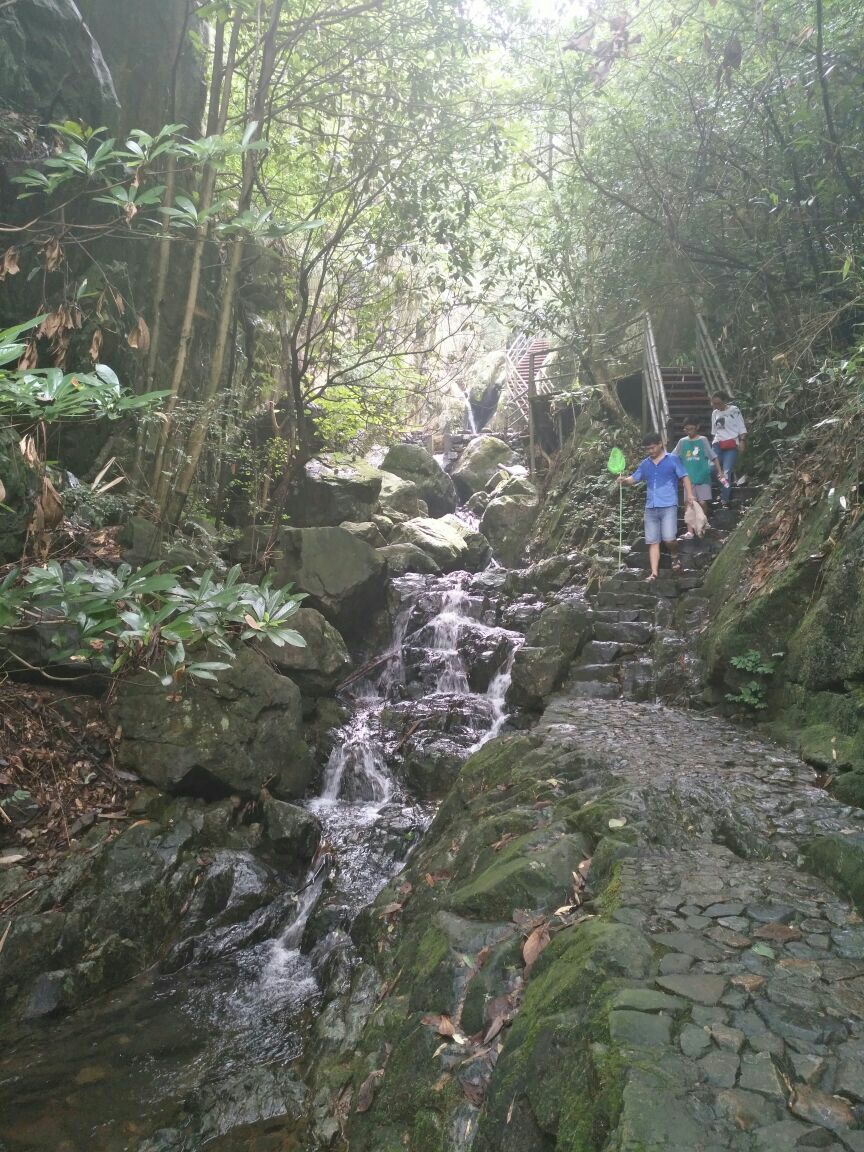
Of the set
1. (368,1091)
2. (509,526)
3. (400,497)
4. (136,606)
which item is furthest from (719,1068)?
(400,497)

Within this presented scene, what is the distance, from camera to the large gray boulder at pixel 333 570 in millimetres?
10141

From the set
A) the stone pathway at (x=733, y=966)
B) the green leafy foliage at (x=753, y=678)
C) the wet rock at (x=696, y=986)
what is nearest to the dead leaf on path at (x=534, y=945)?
the stone pathway at (x=733, y=966)

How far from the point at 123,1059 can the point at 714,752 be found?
412cm

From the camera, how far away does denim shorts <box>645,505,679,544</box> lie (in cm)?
862

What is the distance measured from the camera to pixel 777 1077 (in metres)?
1.76

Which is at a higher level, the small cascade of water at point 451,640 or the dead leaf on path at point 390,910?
the small cascade of water at point 451,640

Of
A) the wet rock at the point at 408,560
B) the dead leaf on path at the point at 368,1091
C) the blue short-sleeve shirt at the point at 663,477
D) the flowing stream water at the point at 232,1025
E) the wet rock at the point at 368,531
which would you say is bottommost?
the flowing stream water at the point at 232,1025

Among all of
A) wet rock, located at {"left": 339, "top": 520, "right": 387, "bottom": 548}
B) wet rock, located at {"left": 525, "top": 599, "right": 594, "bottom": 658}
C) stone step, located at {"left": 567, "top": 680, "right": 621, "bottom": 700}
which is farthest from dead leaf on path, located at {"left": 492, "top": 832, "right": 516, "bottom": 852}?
wet rock, located at {"left": 339, "top": 520, "right": 387, "bottom": 548}

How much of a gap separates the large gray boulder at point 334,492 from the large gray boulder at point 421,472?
4080 millimetres

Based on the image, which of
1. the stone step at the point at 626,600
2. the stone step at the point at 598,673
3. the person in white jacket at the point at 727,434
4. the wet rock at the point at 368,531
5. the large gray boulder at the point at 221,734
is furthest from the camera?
the wet rock at the point at 368,531

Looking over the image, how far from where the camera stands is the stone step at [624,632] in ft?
26.1

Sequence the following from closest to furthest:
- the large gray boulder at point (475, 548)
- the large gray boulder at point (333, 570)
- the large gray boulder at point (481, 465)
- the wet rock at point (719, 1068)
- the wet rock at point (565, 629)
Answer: the wet rock at point (719, 1068)
the wet rock at point (565, 629)
the large gray boulder at point (333, 570)
the large gray boulder at point (475, 548)
the large gray boulder at point (481, 465)

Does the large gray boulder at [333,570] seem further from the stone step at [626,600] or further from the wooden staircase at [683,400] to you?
the wooden staircase at [683,400]

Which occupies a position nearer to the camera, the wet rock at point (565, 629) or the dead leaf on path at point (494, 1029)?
the dead leaf on path at point (494, 1029)
